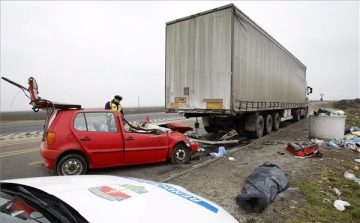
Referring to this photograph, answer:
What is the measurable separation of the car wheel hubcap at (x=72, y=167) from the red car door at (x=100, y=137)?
259mm

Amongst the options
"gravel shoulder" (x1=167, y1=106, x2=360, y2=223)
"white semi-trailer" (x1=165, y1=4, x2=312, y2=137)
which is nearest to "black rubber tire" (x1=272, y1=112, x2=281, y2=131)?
"white semi-trailer" (x1=165, y1=4, x2=312, y2=137)

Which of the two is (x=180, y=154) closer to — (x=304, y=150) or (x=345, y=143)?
(x=304, y=150)

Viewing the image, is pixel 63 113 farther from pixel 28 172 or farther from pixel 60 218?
pixel 60 218

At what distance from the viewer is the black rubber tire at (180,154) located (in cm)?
640

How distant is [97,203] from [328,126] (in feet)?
35.0

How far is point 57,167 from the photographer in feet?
15.7

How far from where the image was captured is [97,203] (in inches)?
62.3

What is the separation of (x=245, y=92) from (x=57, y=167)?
249 inches

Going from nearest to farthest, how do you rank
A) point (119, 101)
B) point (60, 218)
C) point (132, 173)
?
1. point (60, 218)
2. point (132, 173)
3. point (119, 101)

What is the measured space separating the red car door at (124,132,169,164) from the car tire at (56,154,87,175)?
944 mm

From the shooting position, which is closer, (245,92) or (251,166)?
(251,166)

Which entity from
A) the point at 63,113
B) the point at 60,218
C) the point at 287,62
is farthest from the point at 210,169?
the point at 287,62

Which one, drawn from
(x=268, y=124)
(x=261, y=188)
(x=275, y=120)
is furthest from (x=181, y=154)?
(x=275, y=120)

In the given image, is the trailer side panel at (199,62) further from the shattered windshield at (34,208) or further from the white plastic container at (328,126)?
the shattered windshield at (34,208)
